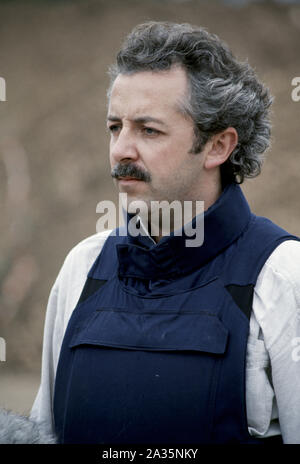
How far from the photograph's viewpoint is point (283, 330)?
135 centimetres

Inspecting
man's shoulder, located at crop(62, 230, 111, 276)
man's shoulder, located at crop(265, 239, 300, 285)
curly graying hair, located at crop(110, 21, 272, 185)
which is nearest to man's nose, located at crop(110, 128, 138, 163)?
curly graying hair, located at crop(110, 21, 272, 185)

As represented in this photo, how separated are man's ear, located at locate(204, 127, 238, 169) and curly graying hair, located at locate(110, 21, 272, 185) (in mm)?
17

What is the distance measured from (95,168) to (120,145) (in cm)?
296

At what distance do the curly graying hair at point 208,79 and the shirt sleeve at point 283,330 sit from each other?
37 centimetres

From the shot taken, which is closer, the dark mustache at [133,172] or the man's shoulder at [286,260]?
the man's shoulder at [286,260]

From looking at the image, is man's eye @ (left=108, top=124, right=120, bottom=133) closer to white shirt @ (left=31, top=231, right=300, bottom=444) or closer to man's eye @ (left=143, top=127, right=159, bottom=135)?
man's eye @ (left=143, top=127, right=159, bottom=135)

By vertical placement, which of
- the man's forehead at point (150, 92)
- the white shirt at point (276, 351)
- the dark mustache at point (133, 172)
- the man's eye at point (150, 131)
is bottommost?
the white shirt at point (276, 351)

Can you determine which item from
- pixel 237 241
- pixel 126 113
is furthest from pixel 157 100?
pixel 237 241

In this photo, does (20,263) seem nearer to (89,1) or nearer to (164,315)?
(89,1)

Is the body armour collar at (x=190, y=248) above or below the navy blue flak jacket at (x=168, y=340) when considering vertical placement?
above

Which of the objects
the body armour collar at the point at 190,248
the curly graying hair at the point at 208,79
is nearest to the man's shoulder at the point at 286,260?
the body armour collar at the point at 190,248

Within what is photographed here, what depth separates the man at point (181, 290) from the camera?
4.42 ft

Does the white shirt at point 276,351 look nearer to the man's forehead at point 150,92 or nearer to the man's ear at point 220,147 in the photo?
the man's ear at point 220,147

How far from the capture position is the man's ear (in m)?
1.59
